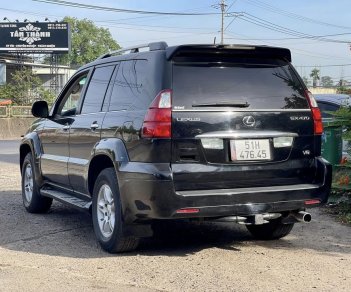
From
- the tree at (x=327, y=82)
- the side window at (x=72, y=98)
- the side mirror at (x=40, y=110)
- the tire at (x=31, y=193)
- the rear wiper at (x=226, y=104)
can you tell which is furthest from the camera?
the tree at (x=327, y=82)

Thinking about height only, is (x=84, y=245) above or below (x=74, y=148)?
below

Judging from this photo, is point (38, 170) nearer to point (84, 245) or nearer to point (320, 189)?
point (84, 245)

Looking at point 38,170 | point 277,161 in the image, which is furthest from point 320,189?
point 38,170

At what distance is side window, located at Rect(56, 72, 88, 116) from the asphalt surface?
1.46m

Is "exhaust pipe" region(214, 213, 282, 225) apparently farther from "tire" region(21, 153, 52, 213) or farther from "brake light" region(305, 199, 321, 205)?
"tire" region(21, 153, 52, 213)

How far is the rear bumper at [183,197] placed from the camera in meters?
4.93

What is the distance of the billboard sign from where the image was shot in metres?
47.3

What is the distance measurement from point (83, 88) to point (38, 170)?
5.09 ft

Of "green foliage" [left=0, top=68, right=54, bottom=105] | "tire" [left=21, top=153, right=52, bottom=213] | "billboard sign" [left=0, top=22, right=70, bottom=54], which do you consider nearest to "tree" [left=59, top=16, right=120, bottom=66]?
"billboard sign" [left=0, top=22, right=70, bottom=54]

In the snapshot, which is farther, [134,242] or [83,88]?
[83,88]

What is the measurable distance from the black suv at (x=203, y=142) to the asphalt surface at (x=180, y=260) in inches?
13.4

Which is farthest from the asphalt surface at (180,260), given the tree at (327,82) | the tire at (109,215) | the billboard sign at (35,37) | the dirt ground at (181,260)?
the billboard sign at (35,37)

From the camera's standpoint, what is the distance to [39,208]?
26.0 ft

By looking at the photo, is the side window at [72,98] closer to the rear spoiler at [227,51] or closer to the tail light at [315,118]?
the rear spoiler at [227,51]
